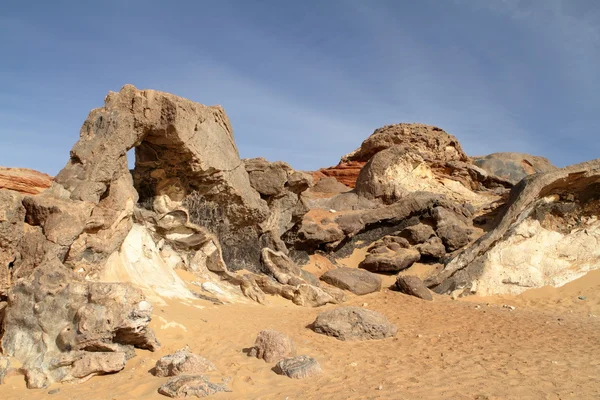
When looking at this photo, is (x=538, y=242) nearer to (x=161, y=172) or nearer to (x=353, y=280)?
(x=353, y=280)

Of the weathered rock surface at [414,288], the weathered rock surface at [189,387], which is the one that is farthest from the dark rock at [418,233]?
the weathered rock surface at [189,387]

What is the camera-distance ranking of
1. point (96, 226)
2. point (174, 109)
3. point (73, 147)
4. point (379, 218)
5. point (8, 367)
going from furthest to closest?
point (379, 218) < point (174, 109) < point (73, 147) < point (96, 226) < point (8, 367)

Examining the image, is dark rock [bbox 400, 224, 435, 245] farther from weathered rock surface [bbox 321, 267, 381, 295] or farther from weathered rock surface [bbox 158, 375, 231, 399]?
weathered rock surface [bbox 158, 375, 231, 399]

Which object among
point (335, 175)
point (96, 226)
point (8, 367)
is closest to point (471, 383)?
point (8, 367)

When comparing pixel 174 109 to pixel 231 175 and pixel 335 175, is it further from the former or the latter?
pixel 335 175

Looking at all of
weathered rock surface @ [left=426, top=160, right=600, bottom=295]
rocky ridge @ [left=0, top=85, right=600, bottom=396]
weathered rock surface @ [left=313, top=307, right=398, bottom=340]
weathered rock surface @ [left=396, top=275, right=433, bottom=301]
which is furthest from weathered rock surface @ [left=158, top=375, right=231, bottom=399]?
weathered rock surface @ [left=426, top=160, right=600, bottom=295]

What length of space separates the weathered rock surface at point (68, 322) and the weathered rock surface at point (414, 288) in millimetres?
5784

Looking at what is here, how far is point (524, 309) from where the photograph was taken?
27.8 ft

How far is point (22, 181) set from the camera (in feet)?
43.3

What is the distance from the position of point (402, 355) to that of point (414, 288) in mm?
4141

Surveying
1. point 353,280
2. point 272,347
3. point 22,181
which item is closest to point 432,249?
point 353,280

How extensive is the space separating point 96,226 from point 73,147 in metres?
1.26

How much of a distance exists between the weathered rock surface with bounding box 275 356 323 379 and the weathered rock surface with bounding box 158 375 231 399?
24.6 inches

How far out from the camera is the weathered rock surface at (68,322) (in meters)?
4.49
